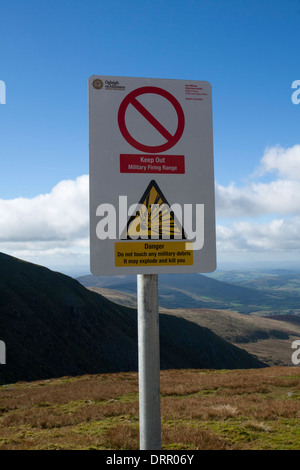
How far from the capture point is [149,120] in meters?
3.31

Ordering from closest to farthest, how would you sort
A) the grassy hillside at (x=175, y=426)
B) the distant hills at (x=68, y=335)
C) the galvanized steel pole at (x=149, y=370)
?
the galvanized steel pole at (x=149, y=370), the grassy hillside at (x=175, y=426), the distant hills at (x=68, y=335)

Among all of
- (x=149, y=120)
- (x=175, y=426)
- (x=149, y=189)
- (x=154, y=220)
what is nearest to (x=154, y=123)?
(x=149, y=120)

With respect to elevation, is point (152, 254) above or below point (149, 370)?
above

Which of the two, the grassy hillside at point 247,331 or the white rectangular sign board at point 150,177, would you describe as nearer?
the white rectangular sign board at point 150,177

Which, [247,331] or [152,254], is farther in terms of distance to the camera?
[247,331]

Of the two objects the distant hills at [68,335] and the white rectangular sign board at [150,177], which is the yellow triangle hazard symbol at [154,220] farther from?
the distant hills at [68,335]

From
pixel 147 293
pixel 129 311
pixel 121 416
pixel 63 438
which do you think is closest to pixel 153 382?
pixel 147 293

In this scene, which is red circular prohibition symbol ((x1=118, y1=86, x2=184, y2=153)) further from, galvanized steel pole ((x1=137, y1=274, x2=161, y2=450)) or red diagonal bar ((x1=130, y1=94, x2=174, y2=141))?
galvanized steel pole ((x1=137, y1=274, x2=161, y2=450))

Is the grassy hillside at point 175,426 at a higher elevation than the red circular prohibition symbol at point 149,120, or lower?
lower

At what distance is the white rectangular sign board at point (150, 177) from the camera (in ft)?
10.4

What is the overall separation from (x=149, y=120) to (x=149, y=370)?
2428 millimetres

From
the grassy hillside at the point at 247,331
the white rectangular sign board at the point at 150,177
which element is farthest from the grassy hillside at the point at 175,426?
the grassy hillside at the point at 247,331

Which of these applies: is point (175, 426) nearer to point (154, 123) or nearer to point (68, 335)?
point (154, 123)

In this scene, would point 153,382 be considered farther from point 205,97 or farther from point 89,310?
point 89,310
